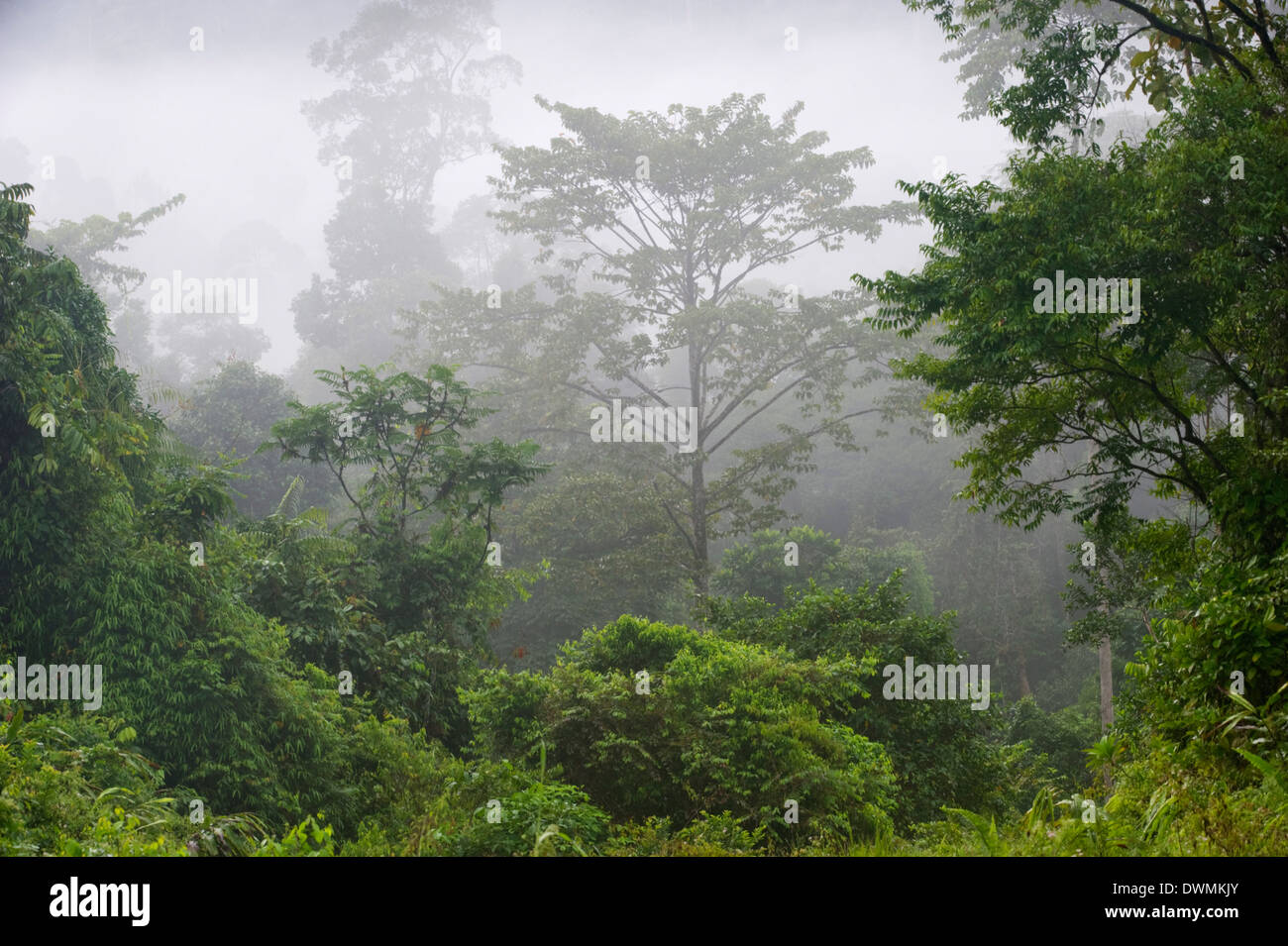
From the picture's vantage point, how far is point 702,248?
2558 cm

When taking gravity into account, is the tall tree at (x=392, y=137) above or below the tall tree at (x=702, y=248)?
above

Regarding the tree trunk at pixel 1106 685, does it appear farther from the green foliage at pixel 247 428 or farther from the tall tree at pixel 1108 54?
the green foliage at pixel 247 428

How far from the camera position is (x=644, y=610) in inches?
946

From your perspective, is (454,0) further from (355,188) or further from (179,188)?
(179,188)

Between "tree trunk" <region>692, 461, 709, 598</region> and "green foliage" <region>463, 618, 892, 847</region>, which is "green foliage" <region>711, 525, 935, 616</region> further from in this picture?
"green foliage" <region>463, 618, 892, 847</region>

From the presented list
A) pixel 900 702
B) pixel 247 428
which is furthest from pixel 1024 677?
pixel 247 428

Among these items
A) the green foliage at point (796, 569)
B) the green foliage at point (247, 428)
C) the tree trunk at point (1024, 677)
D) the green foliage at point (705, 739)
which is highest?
the green foliage at point (247, 428)

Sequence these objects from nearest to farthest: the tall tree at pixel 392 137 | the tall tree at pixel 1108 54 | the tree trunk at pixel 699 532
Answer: the tall tree at pixel 1108 54, the tree trunk at pixel 699 532, the tall tree at pixel 392 137

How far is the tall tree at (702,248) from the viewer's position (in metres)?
23.3

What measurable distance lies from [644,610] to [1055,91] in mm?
16783

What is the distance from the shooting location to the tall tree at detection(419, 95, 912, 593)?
2330cm

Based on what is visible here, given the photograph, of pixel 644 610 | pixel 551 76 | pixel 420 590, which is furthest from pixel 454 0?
pixel 551 76

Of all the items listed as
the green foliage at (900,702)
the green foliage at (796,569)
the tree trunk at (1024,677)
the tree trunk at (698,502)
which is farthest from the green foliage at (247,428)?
the tree trunk at (1024,677)

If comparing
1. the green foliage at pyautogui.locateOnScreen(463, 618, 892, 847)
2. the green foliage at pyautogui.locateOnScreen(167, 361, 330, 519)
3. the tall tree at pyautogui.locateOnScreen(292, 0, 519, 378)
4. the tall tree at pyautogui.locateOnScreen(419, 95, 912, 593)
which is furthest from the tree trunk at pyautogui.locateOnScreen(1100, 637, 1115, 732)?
the tall tree at pyautogui.locateOnScreen(292, 0, 519, 378)
